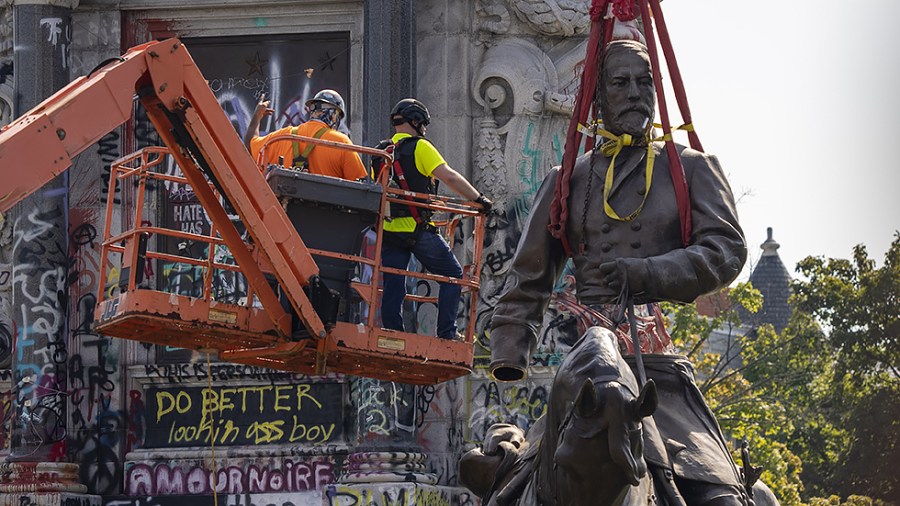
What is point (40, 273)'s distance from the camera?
73.0ft

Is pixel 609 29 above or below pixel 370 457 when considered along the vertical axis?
above

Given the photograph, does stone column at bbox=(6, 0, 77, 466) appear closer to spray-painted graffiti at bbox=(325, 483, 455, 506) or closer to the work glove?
spray-painted graffiti at bbox=(325, 483, 455, 506)

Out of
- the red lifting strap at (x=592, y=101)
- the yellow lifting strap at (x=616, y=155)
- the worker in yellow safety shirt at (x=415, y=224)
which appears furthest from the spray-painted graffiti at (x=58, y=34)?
the yellow lifting strap at (x=616, y=155)

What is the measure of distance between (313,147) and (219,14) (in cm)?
722

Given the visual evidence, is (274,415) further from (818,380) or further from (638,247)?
(818,380)

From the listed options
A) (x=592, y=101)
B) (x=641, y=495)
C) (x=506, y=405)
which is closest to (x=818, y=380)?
(x=506, y=405)

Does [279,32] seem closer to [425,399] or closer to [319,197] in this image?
[425,399]

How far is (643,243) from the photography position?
30.6 ft

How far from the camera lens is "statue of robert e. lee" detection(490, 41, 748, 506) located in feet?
29.2

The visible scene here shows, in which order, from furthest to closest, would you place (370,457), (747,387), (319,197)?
(747,387) → (370,457) → (319,197)

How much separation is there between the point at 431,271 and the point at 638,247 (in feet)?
22.8

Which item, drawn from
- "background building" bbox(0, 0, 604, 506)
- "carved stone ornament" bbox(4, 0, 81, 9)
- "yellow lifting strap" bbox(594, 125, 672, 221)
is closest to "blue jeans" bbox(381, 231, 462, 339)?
"background building" bbox(0, 0, 604, 506)

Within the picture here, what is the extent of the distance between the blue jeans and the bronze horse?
295 inches

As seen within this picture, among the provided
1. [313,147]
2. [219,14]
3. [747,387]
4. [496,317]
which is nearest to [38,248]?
[219,14]
